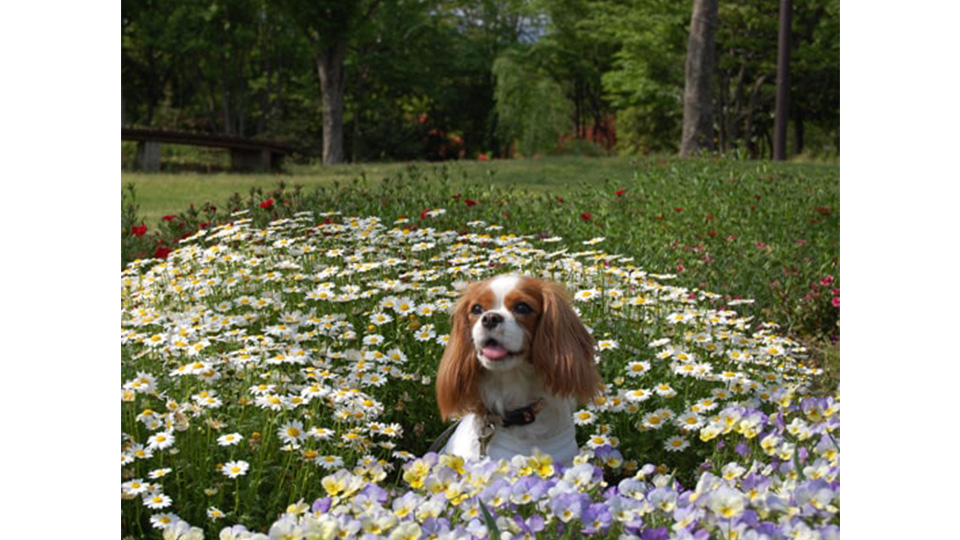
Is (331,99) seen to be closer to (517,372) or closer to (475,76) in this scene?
(475,76)

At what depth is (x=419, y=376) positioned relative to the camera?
14.2ft

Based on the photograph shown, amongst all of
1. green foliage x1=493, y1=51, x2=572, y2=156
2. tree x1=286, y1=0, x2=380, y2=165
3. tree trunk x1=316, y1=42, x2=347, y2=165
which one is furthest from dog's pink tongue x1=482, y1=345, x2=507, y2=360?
green foliage x1=493, y1=51, x2=572, y2=156

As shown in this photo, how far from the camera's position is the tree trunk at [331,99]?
62.3ft

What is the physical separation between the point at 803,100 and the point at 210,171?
1994 cm

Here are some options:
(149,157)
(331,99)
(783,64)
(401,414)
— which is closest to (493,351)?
(401,414)

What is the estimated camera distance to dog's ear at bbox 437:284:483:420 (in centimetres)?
355

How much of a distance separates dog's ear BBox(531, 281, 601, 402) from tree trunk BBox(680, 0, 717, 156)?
38.2ft

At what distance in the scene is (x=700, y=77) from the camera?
14852 millimetres

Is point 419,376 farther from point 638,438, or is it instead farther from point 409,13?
point 409,13

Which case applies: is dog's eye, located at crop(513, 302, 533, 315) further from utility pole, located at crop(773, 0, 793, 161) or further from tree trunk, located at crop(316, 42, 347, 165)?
tree trunk, located at crop(316, 42, 347, 165)

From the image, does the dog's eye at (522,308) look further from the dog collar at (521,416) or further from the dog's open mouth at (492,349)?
the dog collar at (521,416)

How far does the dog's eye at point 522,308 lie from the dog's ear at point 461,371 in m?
0.21

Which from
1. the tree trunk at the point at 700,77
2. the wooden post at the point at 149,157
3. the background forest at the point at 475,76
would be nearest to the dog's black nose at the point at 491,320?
the wooden post at the point at 149,157

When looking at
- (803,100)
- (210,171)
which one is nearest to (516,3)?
(803,100)
